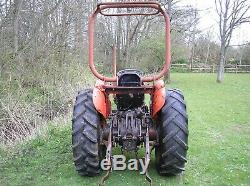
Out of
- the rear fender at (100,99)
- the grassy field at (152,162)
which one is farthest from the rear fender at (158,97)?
the grassy field at (152,162)

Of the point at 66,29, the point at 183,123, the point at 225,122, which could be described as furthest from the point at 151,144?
the point at 66,29

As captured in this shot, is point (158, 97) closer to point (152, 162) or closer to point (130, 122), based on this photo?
point (130, 122)

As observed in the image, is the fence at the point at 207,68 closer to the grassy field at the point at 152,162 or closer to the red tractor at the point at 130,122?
the grassy field at the point at 152,162

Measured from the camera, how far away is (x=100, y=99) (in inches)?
172

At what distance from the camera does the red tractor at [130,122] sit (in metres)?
4.23

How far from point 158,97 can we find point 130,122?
52 cm

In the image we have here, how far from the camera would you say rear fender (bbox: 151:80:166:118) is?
4.32 metres

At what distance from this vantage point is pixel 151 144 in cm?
446

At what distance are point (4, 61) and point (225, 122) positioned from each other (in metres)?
5.66

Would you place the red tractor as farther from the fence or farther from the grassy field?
the fence

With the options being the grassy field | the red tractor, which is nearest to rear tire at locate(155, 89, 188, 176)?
the red tractor

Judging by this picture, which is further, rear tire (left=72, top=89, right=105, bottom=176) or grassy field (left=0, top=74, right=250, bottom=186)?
grassy field (left=0, top=74, right=250, bottom=186)

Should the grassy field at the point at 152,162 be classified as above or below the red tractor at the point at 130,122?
below

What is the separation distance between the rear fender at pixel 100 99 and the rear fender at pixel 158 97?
0.62 m
